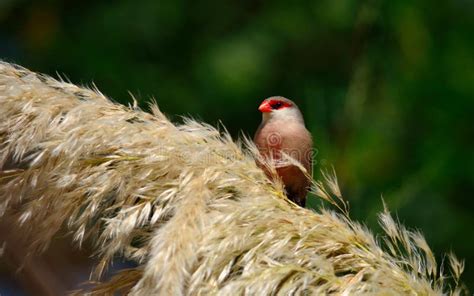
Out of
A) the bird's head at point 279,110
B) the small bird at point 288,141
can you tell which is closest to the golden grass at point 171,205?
the small bird at point 288,141

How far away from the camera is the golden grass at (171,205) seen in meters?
1.19

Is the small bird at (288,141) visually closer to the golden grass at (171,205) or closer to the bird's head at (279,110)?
the bird's head at (279,110)

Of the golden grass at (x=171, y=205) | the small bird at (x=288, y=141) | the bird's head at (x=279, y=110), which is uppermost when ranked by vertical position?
the golden grass at (x=171, y=205)

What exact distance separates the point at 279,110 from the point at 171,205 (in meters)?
1.15

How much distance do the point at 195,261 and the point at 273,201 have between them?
7.8 inches

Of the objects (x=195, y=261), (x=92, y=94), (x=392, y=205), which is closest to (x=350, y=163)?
(x=392, y=205)

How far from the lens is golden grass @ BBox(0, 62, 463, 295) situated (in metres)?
1.19

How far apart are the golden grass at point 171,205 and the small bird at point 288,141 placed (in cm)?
67

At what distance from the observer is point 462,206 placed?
2732 millimetres

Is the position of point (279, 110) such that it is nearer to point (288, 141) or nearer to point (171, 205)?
point (288, 141)

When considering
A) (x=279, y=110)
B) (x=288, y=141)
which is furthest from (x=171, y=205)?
(x=279, y=110)

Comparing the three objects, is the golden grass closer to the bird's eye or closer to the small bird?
the small bird

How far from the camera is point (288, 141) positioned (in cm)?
222

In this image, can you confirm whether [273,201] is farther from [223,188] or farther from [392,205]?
[392,205]
